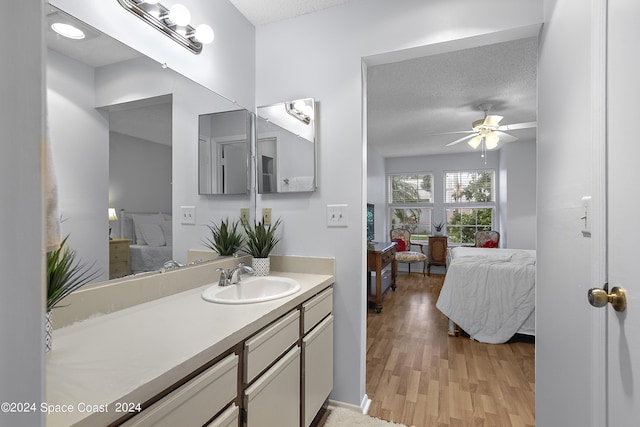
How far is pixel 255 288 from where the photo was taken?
1.67 m

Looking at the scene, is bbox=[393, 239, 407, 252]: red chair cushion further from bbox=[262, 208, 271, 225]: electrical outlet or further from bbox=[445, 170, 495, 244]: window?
bbox=[262, 208, 271, 225]: electrical outlet

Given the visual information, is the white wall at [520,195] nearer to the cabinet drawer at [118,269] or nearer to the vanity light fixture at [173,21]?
the vanity light fixture at [173,21]

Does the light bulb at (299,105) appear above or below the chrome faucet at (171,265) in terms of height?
above

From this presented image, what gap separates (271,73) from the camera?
202 cm

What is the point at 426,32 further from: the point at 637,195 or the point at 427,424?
the point at 427,424

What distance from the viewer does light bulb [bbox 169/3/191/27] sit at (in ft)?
4.55

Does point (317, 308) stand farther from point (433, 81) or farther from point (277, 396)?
point (433, 81)

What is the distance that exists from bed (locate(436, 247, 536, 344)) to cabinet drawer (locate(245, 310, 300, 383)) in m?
2.17

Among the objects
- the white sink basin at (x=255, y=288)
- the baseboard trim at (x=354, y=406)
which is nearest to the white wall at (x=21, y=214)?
the white sink basin at (x=255, y=288)

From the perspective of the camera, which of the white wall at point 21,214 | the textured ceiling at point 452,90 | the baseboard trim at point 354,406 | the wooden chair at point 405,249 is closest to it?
the white wall at point 21,214

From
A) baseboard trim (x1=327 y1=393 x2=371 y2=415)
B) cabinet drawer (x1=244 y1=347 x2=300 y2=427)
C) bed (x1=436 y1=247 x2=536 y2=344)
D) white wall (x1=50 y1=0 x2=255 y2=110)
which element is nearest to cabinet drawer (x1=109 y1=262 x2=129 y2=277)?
cabinet drawer (x1=244 y1=347 x2=300 y2=427)

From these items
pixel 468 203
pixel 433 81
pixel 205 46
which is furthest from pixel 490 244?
pixel 205 46

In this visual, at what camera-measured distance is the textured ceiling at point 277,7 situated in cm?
182

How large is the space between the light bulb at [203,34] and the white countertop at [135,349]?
1.27m
